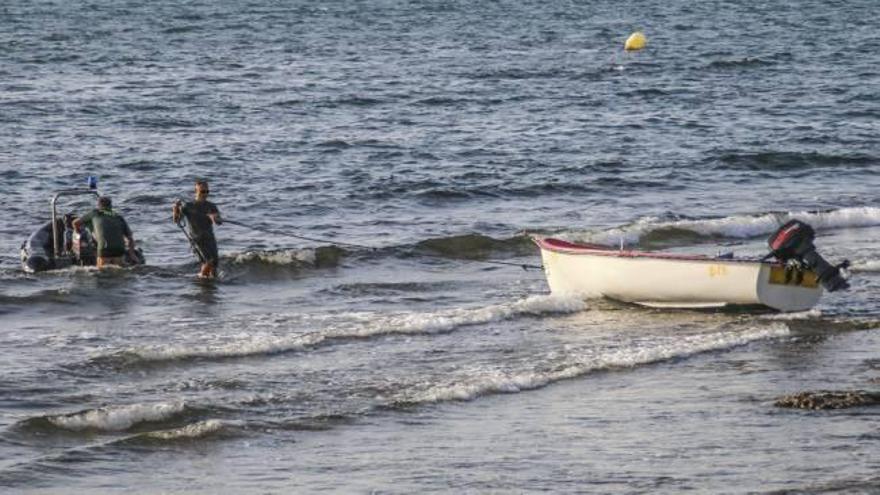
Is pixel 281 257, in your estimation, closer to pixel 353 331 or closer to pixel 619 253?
pixel 353 331

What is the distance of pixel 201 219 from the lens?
23.2m

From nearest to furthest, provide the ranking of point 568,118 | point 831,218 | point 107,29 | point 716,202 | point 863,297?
point 863,297 < point 831,218 < point 716,202 < point 568,118 < point 107,29

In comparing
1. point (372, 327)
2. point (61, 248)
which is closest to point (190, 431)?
point (372, 327)

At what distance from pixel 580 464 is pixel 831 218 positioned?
14.0m

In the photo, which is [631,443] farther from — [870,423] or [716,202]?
[716,202]

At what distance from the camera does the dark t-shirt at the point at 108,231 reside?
22720 mm

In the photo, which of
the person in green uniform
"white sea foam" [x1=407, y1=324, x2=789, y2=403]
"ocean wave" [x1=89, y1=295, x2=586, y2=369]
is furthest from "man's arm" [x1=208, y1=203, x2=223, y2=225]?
"white sea foam" [x1=407, y1=324, x2=789, y2=403]

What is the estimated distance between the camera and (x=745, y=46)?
57.3 metres

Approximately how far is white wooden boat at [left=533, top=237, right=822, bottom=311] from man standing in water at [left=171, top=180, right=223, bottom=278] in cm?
444

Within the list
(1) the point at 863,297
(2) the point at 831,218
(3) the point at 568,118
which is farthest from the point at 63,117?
(1) the point at 863,297

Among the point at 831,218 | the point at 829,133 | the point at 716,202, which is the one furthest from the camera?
the point at 829,133

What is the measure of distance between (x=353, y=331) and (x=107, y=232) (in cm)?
450

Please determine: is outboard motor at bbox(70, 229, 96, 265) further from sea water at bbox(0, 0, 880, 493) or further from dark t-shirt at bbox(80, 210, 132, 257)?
sea water at bbox(0, 0, 880, 493)

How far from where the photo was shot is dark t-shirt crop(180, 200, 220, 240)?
23.1 metres
